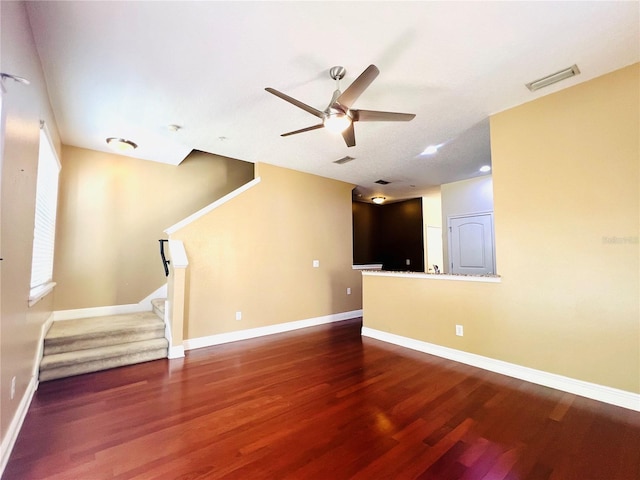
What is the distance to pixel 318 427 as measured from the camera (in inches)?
82.5

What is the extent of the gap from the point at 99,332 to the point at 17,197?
2175 mm

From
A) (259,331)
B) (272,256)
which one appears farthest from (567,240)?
(259,331)

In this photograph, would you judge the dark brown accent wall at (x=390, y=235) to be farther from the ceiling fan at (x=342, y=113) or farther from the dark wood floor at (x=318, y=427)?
the ceiling fan at (x=342, y=113)

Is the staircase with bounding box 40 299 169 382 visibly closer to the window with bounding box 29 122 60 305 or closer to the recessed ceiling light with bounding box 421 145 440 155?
the window with bounding box 29 122 60 305

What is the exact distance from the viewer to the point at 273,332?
4.76 metres

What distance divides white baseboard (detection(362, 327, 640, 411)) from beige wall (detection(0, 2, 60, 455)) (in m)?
3.96

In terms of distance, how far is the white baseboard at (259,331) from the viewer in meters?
4.03

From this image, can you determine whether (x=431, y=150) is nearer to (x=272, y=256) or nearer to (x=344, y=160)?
(x=344, y=160)

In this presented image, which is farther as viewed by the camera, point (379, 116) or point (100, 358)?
point (100, 358)

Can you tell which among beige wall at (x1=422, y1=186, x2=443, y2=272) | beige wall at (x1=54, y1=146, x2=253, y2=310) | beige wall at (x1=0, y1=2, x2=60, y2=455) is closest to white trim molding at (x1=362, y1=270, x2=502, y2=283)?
beige wall at (x1=54, y1=146, x2=253, y2=310)

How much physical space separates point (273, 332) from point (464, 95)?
424cm

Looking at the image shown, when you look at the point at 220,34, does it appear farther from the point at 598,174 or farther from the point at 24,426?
the point at 598,174

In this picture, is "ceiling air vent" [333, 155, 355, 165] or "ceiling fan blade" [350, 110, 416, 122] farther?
"ceiling air vent" [333, 155, 355, 165]

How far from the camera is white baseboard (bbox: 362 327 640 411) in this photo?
239cm
